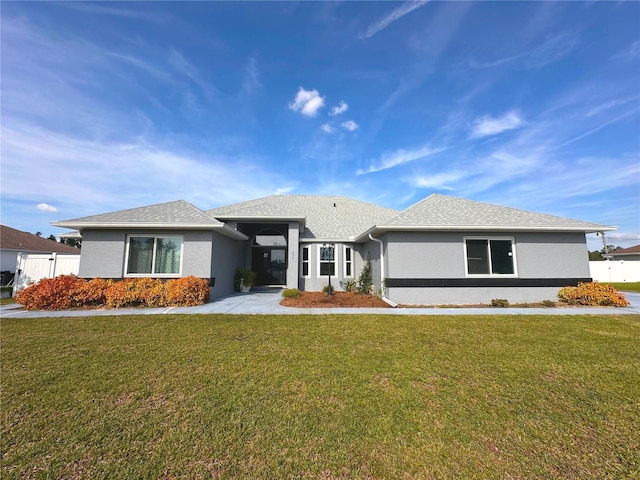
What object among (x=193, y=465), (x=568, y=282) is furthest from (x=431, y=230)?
(x=193, y=465)

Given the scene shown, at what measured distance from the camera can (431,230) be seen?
10.7 m

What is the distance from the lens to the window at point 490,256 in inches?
432

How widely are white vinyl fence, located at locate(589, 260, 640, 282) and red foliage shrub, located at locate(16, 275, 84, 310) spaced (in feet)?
106

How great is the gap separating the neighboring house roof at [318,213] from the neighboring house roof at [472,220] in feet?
15.4

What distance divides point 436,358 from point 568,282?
10.1m

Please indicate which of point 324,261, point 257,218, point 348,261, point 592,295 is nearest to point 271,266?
point 324,261

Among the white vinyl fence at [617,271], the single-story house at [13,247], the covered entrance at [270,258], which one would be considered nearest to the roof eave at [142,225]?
the covered entrance at [270,258]

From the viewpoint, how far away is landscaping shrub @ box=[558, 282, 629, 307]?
10062 millimetres

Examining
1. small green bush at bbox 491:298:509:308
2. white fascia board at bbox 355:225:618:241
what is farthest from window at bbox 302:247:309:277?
small green bush at bbox 491:298:509:308

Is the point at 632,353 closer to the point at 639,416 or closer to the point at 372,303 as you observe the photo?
the point at 639,416

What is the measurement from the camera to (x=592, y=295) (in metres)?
10.3

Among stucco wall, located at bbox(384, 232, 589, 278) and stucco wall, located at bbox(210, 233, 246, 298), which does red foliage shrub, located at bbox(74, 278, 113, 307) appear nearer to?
stucco wall, located at bbox(210, 233, 246, 298)

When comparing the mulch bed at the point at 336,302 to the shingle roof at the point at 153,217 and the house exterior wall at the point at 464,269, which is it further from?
the shingle roof at the point at 153,217

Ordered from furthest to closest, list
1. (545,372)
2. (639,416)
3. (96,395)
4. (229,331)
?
(229,331) < (545,372) < (96,395) < (639,416)
